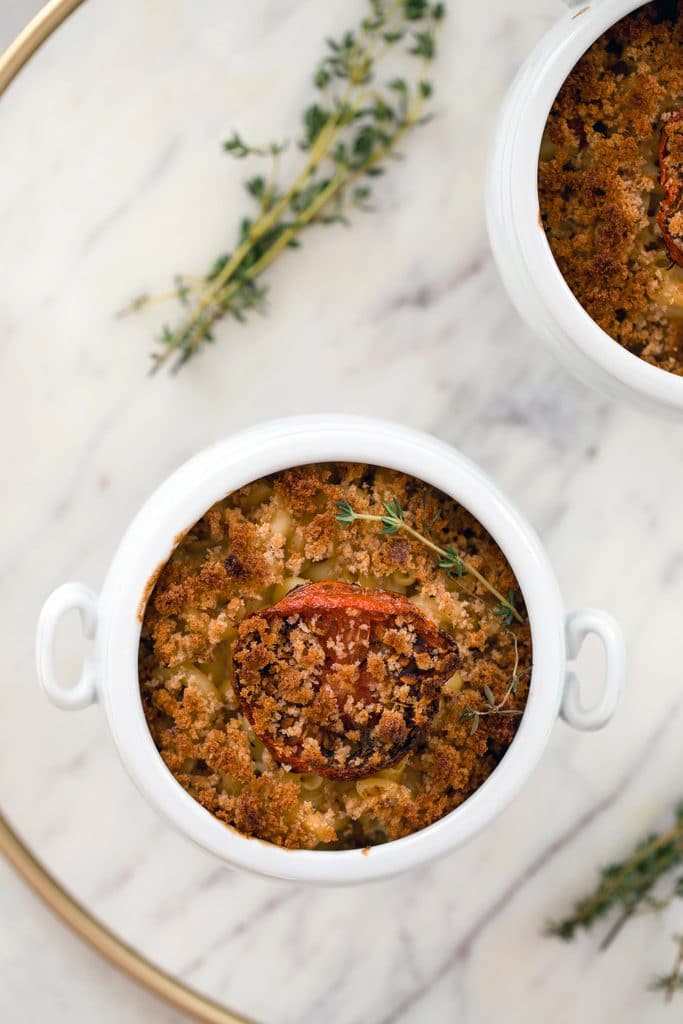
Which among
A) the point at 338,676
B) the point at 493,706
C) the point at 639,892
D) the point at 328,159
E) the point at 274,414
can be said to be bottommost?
the point at 639,892

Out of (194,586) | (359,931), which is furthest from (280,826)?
(359,931)

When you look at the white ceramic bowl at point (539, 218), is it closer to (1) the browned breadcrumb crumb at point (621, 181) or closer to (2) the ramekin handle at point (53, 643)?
(1) the browned breadcrumb crumb at point (621, 181)

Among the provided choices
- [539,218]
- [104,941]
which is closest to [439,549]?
[539,218]

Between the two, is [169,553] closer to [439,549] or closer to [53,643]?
[53,643]

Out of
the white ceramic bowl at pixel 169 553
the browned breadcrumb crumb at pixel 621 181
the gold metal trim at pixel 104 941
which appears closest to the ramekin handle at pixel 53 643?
the white ceramic bowl at pixel 169 553

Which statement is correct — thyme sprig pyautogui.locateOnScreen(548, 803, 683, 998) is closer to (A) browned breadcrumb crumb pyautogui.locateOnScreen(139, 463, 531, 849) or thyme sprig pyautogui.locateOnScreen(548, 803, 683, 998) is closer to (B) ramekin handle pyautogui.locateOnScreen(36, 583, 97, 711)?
(A) browned breadcrumb crumb pyautogui.locateOnScreen(139, 463, 531, 849)

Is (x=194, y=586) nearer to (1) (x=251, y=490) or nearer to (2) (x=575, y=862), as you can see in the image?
(1) (x=251, y=490)
